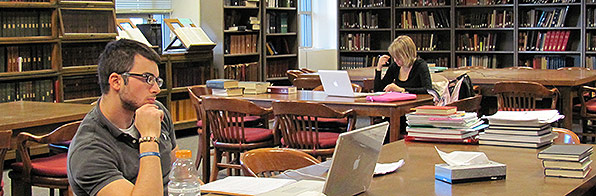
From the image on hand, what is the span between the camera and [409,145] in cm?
343

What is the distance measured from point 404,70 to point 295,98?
56.2 inches

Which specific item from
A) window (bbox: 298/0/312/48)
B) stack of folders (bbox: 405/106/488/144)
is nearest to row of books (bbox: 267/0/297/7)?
window (bbox: 298/0/312/48)

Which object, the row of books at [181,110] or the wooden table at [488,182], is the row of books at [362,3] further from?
the wooden table at [488,182]

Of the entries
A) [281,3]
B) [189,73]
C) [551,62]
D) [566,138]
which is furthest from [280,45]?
[566,138]

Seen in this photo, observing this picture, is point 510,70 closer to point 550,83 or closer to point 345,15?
point 550,83

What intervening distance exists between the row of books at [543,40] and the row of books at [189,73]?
4396 mm

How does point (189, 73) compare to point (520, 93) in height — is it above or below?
above

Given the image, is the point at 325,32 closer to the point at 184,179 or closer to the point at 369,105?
the point at 369,105

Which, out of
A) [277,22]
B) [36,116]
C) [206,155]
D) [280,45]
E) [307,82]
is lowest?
[206,155]

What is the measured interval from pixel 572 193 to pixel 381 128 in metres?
0.68

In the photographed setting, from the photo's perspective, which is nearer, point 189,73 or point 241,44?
point 189,73

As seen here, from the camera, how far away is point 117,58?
253 centimetres

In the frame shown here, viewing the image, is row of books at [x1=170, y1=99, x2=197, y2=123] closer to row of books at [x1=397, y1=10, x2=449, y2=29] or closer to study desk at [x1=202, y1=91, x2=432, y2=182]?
study desk at [x1=202, y1=91, x2=432, y2=182]

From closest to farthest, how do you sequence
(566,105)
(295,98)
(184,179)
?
1. (184,179)
2. (295,98)
3. (566,105)
